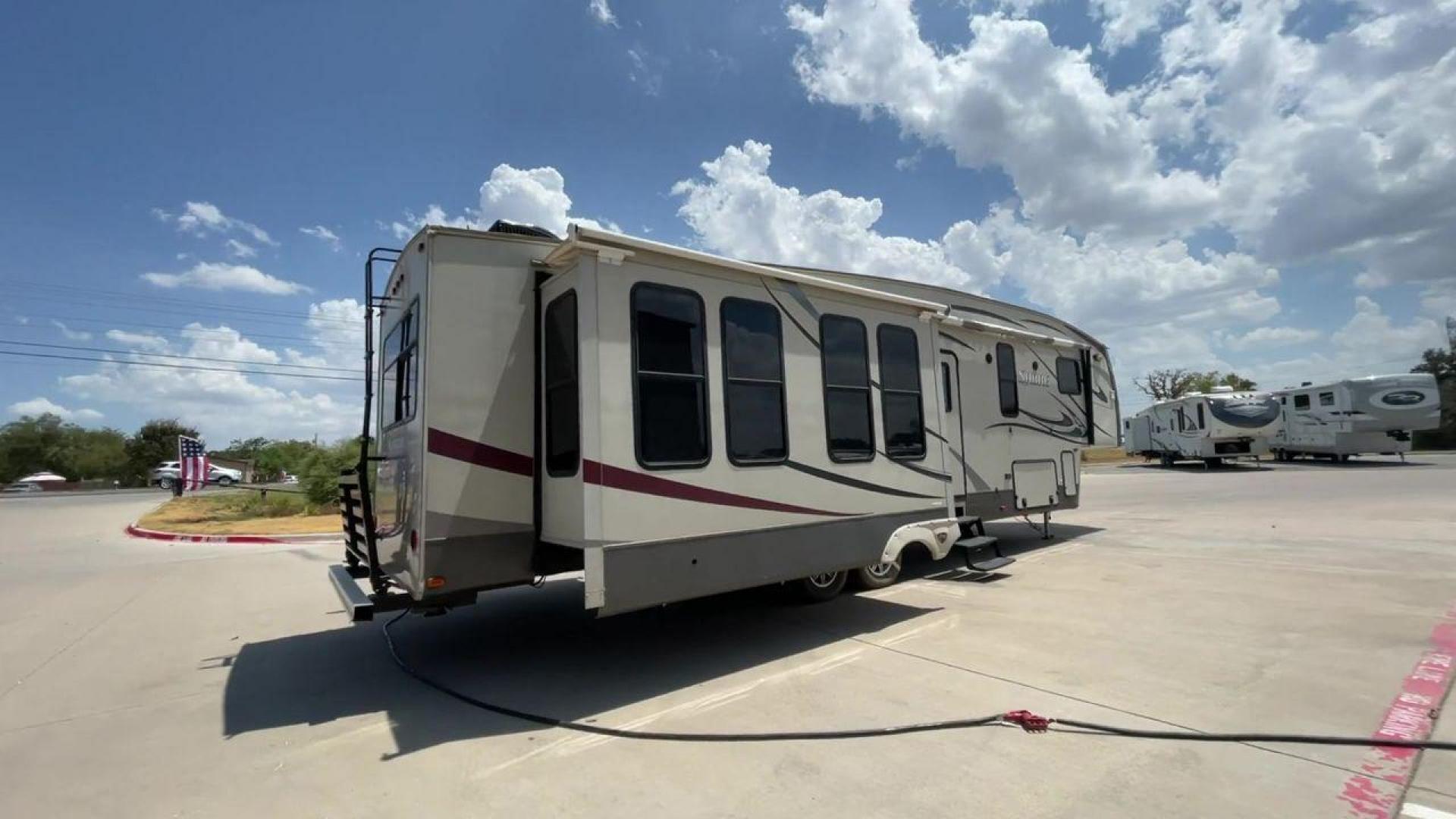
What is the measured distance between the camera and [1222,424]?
2586cm

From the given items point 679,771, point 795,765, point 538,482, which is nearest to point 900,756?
point 795,765

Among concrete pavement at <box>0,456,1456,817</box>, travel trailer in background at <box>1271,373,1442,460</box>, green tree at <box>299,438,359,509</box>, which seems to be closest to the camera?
concrete pavement at <box>0,456,1456,817</box>

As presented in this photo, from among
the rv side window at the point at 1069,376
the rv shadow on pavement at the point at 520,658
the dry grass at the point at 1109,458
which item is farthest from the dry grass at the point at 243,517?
the dry grass at the point at 1109,458

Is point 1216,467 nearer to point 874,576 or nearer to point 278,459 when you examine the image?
point 874,576

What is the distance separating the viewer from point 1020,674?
4.74m

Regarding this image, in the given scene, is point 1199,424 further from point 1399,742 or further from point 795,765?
point 795,765

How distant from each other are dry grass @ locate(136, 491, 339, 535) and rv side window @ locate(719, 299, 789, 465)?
1442 cm

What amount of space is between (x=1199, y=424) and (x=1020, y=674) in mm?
27860

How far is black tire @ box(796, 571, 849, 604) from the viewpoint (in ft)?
22.7

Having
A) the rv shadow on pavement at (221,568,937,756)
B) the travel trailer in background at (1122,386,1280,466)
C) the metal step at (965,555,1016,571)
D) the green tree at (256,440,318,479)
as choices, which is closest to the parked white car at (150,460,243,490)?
the green tree at (256,440,318,479)

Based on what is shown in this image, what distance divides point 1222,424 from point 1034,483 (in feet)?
72.6

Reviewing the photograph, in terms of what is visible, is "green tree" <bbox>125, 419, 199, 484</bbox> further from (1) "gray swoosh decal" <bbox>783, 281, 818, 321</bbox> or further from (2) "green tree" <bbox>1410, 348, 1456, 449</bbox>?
(2) "green tree" <bbox>1410, 348, 1456, 449</bbox>

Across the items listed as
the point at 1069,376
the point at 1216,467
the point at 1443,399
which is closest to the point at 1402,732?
the point at 1069,376

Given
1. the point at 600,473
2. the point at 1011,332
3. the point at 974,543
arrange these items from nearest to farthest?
1. the point at 600,473
2. the point at 974,543
3. the point at 1011,332
